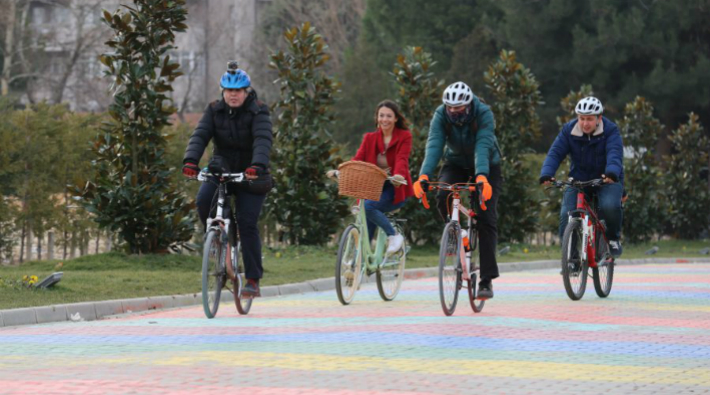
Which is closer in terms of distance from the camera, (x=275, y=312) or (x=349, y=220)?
(x=275, y=312)

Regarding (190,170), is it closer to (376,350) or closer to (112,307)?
(112,307)

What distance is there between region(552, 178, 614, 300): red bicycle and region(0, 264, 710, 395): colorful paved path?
0.26 metres

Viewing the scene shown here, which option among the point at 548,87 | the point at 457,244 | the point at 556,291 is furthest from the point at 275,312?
the point at 548,87

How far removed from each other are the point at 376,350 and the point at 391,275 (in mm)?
4374

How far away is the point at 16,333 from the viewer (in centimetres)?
1111

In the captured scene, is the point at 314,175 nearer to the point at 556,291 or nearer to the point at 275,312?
the point at 556,291

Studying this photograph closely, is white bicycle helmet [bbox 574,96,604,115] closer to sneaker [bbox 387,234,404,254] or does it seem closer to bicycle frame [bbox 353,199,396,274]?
sneaker [bbox 387,234,404,254]

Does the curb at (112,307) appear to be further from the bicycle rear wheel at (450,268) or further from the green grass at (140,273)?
the bicycle rear wheel at (450,268)

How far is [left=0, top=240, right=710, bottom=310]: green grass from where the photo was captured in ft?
44.3

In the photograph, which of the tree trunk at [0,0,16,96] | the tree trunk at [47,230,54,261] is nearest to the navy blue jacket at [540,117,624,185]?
the tree trunk at [47,230,54,261]

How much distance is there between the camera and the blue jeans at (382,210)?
13641 millimetres

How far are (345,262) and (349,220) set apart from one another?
10627 millimetres

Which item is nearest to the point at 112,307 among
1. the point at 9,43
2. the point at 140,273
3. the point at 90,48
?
the point at 140,273

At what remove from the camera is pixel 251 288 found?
1260cm
